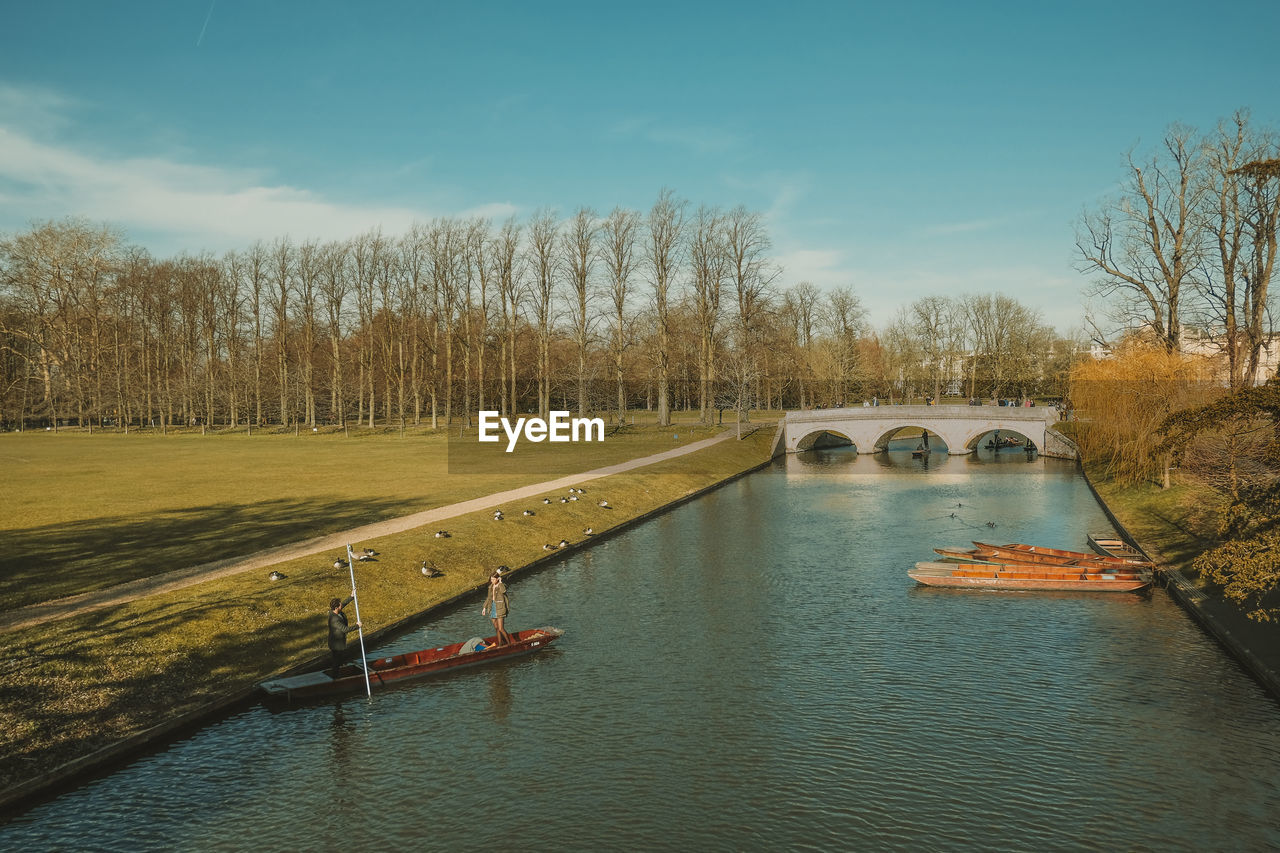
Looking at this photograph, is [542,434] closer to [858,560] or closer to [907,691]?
[858,560]

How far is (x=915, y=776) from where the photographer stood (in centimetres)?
1814

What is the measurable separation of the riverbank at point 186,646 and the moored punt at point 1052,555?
2056cm

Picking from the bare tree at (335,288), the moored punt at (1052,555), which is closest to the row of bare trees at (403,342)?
the bare tree at (335,288)

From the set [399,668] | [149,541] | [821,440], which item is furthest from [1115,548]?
[821,440]

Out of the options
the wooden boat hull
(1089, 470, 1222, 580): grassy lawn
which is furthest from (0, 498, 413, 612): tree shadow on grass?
(1089, 470, 1222, 580): grassy lawn

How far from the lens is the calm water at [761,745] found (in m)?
16.2

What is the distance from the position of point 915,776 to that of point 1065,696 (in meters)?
7.09

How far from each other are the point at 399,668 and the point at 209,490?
3211cm

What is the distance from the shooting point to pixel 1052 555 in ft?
121

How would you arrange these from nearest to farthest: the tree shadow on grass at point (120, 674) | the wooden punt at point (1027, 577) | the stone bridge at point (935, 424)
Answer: the tree shadow on grass at point (120, 674) → the wooden punt at point (1027, 577) → the stone bridge at point (935, 424)

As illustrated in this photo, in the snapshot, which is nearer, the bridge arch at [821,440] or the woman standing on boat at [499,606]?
the woman standing on boat at [499,606]

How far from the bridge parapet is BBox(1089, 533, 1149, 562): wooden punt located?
48.0 m
